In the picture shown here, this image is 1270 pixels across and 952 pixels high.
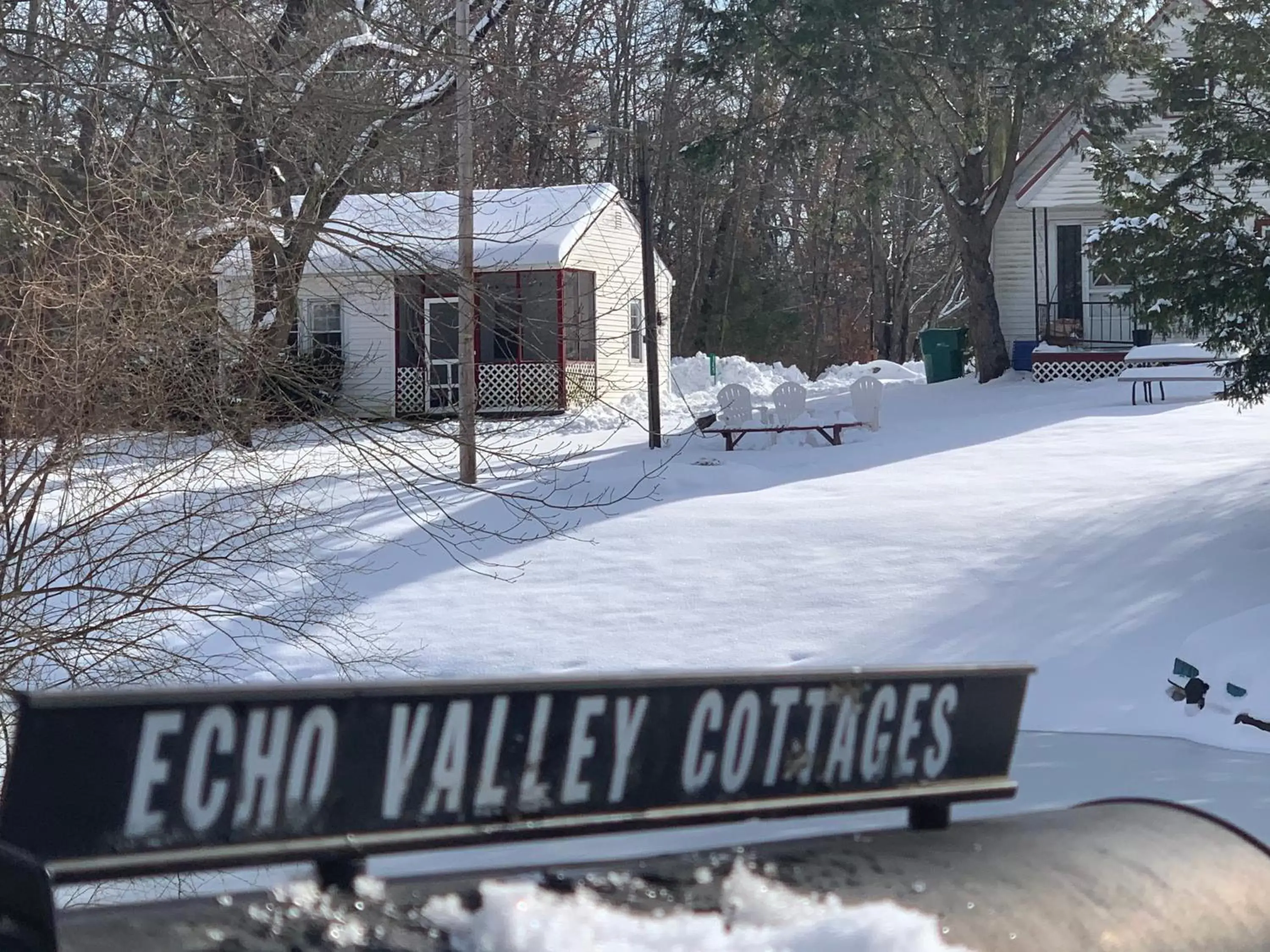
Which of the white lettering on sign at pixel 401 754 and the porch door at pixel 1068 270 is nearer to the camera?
the white lettering on sign at pixel 401 754

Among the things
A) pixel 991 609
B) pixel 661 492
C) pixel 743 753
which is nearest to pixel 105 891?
pixel 743 753

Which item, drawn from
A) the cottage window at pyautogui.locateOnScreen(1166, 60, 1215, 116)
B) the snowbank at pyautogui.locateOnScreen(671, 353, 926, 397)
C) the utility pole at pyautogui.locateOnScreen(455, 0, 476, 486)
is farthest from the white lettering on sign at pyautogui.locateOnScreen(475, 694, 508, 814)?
the snowbank at pyautogui.locateOnScreen(671, 353, 926, 397)

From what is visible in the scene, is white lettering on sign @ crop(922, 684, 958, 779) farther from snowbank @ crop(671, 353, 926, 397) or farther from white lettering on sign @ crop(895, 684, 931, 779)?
snowbank @ crop(671, 353, 926, 397)

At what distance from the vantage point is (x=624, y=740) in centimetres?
167

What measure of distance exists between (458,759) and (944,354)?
3061cm

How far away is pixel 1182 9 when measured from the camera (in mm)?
24922

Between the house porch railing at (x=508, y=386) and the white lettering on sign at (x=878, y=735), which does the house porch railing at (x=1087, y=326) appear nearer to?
the house porch railing at (x=508, y=386)

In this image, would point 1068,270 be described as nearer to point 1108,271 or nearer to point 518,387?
point 518,387

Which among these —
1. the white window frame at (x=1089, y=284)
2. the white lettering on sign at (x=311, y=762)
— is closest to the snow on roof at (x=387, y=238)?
the white lettering on sign at (x=311, y=762)

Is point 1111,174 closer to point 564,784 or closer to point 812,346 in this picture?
point 564,784

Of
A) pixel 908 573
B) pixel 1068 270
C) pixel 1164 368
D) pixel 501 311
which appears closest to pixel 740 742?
pixel 501 311

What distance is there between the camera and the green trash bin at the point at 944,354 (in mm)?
31203

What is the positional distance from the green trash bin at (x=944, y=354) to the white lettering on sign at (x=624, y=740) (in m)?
30.0

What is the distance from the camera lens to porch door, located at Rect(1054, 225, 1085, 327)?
96.8 ft
